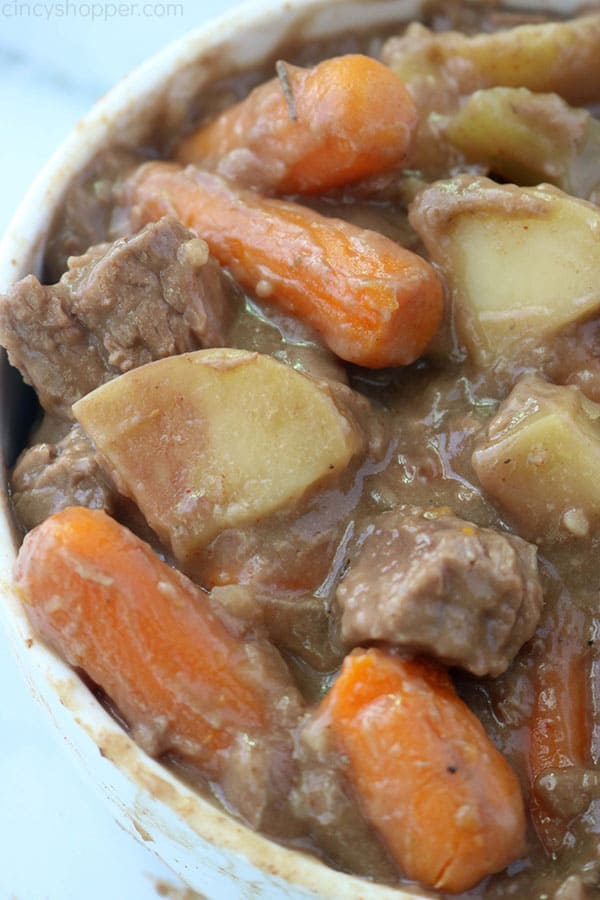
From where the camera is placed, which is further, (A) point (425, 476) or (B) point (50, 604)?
(A) point (425, 476)

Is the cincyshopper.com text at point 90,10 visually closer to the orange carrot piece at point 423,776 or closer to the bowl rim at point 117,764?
the bowl rim at point 117,764

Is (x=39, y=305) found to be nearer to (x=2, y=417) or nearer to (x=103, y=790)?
(x=2, y=417)

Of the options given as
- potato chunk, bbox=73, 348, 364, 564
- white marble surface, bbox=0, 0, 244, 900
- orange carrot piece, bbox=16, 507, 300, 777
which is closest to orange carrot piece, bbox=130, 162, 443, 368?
potato chunk, bbox=73, 348, 364, 564

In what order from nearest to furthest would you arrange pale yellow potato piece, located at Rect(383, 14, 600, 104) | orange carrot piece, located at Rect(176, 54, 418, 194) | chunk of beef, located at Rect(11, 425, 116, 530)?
chunk of beef, located at Rect(11, 425, 116, 530) → orange carrot piece, located at Rect(176, 54, 418, 194) → pale yellow potato piece, located at Rect(383, 14, 600, 104)

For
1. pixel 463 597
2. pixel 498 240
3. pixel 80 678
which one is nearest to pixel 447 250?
pixel 498 240

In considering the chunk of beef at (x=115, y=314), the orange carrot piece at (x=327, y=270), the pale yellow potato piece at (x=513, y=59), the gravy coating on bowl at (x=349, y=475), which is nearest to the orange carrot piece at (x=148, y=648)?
the gravy coating on bowl at (x=349, y=475)

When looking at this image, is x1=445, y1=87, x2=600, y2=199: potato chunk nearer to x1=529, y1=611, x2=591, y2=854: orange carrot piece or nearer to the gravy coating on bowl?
the gravy coating on bowl

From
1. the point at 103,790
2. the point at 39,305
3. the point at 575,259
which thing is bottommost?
the point at 103,790
